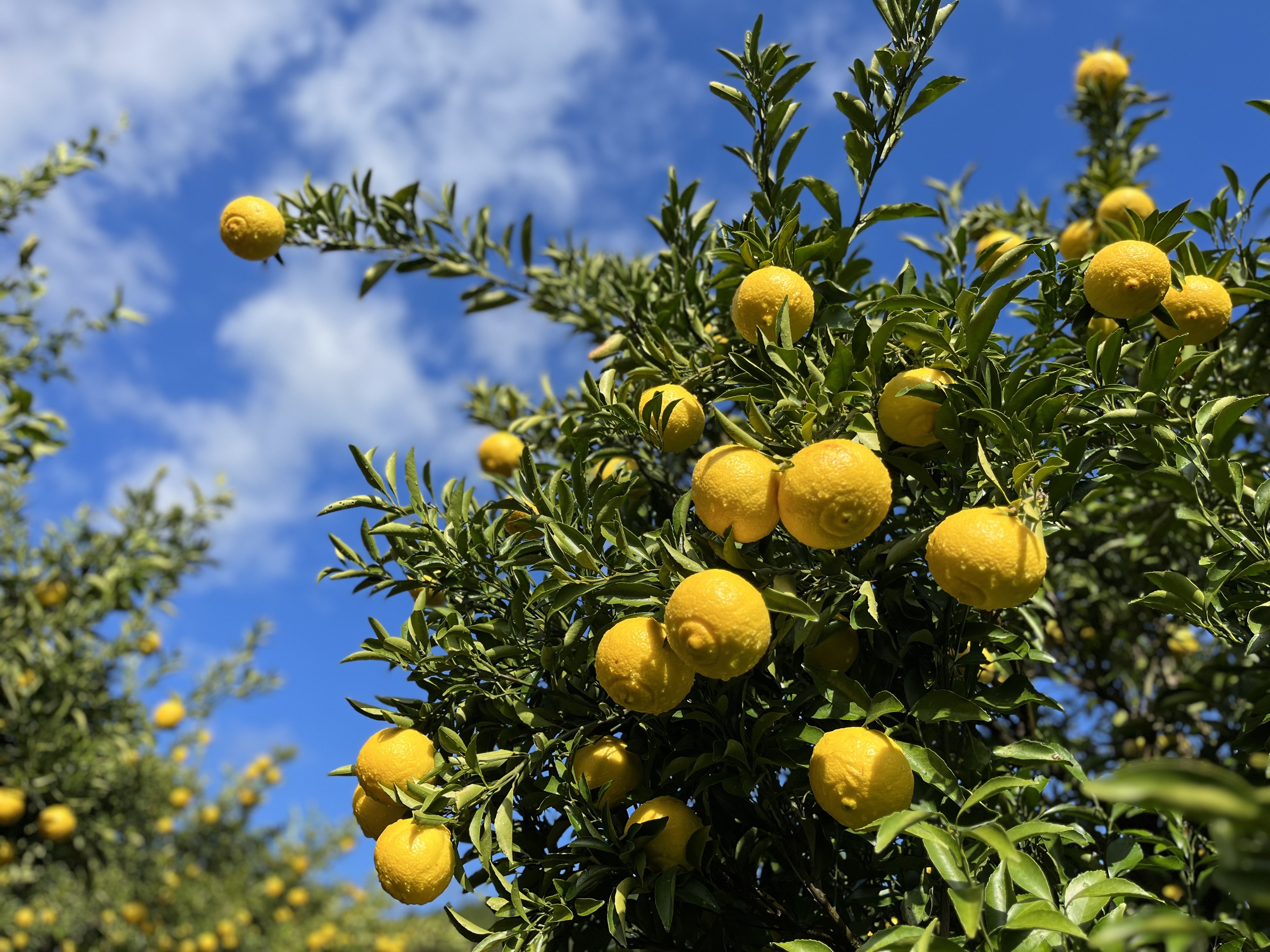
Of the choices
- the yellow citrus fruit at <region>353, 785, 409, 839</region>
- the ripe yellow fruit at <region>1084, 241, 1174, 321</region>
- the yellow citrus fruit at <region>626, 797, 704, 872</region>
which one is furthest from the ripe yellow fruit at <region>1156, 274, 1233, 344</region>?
the yellow citrus fruit at <region>353, 785, 409, 839</region>

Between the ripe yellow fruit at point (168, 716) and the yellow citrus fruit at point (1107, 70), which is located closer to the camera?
the yellow citrus fruit at point (1107, 70)

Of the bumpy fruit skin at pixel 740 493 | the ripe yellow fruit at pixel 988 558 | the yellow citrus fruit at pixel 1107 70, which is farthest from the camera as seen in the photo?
the yellow citrus fruit at pixel 1107 70

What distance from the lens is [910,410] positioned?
132 centimetres

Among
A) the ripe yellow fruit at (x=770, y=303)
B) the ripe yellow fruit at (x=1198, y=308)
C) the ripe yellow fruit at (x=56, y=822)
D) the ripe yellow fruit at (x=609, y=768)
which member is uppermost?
the ripe yellow fruit at (x=56, y=822)

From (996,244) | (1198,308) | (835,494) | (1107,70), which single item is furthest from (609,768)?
(1107,70)

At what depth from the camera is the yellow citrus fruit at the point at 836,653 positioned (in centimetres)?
141

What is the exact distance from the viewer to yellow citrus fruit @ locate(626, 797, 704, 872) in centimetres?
132

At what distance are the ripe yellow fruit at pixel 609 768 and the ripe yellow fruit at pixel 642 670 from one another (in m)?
0.19

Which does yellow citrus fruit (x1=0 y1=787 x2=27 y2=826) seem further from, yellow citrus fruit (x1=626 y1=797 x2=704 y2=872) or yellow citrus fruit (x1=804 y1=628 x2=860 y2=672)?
yellow citrus fruit (x1=804 y1=628 x2=860 y2=672)

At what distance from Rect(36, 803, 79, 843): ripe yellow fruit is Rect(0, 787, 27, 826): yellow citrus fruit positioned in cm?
11

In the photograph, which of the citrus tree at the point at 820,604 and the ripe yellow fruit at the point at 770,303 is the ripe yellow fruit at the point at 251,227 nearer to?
the citrus tree at the point at 820,604

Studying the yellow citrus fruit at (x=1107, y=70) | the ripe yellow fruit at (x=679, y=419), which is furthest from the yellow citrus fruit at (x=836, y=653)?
the yellow citrus fruit at (x=1107, y=70)

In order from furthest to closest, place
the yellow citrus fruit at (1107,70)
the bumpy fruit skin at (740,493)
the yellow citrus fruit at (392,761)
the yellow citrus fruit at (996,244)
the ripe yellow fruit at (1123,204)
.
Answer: the yellow citrus fruit at (1107,70), the ripe yellow fruit at (1123,204), the yellow citrus fruit at (996,244), the yellow citrus fruit at (392,761), the bumpy fruit skin at (740,493)

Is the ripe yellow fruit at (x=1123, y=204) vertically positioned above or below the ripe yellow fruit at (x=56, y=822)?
above
